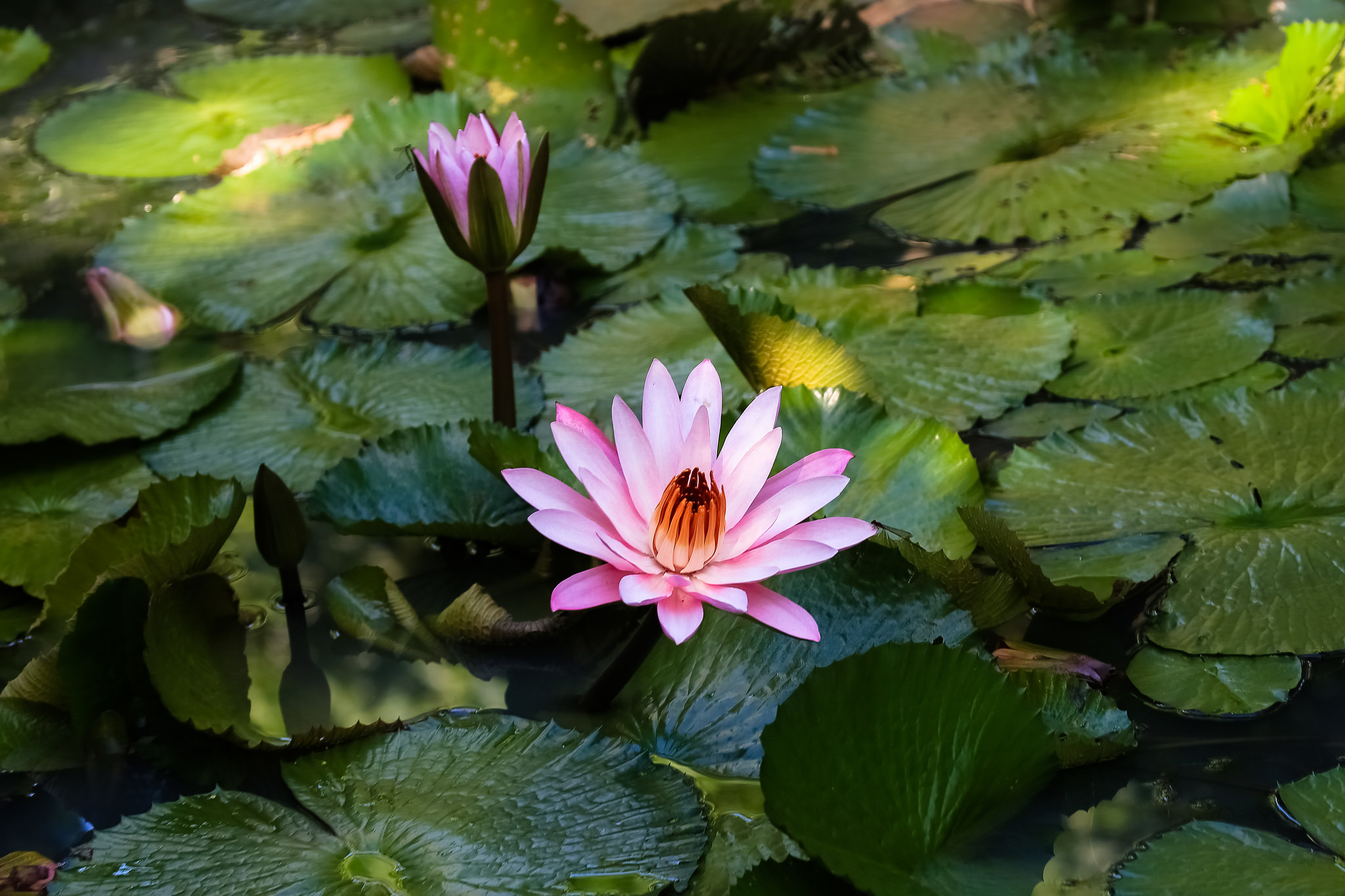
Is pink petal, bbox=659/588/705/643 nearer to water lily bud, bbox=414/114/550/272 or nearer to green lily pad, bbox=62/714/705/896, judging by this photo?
green lily pad, bbox=62/714/705/896

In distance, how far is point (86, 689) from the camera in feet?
2.95

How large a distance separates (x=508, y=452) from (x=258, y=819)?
39 centimetres

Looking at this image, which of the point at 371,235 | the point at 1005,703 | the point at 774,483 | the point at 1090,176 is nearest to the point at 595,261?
the point at 371,235

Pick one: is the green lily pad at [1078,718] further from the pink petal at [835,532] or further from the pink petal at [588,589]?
the pink petal at [588,589]

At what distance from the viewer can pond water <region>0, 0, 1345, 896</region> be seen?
76cm

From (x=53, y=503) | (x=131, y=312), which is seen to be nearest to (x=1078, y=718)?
(x=53, y=503)

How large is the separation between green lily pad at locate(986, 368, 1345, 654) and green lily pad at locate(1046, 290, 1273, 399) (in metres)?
0.12

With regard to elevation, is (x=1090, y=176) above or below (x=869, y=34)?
below

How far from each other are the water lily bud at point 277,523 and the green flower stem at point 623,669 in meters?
0.34

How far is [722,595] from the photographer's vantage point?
0.69 m

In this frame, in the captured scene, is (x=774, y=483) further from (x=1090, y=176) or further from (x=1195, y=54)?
(x=1195, y=54)

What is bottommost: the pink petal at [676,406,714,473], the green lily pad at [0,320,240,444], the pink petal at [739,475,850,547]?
the green lily pad at [0,320,240,444]

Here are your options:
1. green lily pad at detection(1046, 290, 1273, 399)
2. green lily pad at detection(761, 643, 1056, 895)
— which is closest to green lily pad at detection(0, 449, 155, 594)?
green lily pad at detection(761, 643, 1056, 895)

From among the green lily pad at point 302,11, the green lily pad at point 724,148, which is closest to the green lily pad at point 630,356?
the green lily pad at point 724,148
